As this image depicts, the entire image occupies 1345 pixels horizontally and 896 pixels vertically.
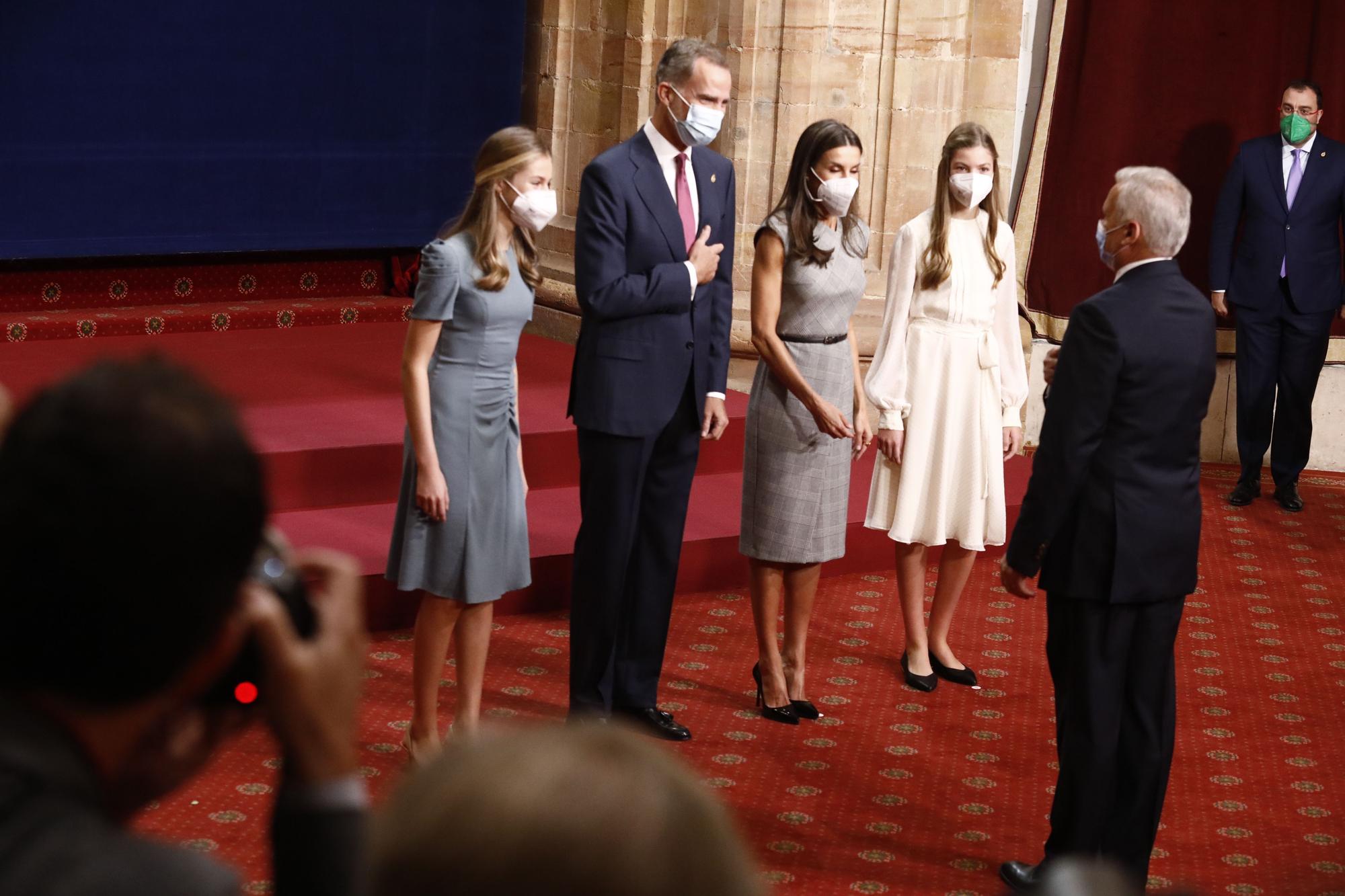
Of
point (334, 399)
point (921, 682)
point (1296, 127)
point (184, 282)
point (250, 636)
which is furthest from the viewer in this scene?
point (184, 282)

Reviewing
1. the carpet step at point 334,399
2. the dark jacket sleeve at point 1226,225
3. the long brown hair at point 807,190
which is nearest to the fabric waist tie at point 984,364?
the long brown hair at point 807,190

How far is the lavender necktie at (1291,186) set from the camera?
25.0 ft

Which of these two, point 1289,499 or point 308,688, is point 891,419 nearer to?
point 1289,499

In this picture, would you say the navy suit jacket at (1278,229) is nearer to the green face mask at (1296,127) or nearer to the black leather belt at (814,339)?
the green face mask at (1296,127)

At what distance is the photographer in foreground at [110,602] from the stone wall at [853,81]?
21.7 feet

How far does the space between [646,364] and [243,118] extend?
4342 millimetres

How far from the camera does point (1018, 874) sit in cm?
380

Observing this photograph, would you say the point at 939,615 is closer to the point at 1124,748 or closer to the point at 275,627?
the point at 1124,748

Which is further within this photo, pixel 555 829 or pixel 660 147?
pixel 660 147

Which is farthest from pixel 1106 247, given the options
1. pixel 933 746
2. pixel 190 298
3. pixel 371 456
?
pixel 190 298

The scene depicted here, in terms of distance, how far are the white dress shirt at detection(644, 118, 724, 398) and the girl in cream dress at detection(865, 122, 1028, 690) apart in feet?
2.33

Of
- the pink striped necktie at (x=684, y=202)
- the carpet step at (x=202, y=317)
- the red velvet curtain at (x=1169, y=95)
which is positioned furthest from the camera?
the red velvet curtain at (x=1169, y=95)

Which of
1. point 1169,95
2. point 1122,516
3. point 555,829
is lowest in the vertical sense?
point 1122,516

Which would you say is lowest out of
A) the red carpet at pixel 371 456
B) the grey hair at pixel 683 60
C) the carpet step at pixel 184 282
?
the red carpet at pixel 371 456
